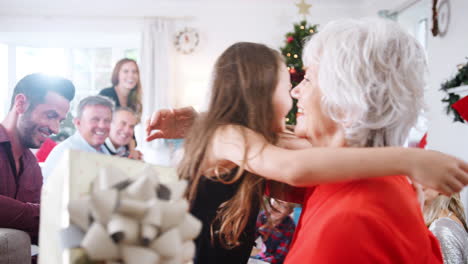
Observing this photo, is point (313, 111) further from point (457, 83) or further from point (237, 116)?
point (457, 83)

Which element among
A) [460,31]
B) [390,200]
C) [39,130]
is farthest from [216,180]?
[460,31]

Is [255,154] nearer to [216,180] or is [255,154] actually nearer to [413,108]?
[216,180]

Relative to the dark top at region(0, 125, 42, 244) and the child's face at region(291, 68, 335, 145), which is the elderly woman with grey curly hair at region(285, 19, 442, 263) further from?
the dark top at region(0, 125, 42, 244)

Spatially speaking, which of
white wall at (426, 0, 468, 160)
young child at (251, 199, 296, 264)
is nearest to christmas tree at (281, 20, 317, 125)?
white wall at (426, 0, 468, 160)

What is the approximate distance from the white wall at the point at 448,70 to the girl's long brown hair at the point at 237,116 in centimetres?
272

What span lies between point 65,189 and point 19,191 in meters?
1.54

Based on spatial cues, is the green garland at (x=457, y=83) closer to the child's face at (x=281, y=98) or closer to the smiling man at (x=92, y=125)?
the child's face at (x=281, y=98)

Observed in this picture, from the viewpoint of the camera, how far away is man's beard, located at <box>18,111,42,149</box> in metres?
1.80

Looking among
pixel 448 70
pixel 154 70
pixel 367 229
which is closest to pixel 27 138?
pixel 367 229

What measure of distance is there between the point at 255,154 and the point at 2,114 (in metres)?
6.12

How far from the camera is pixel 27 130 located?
5.96 ft

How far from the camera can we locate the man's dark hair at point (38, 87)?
6.12 feet

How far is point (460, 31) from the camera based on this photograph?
11.7ft

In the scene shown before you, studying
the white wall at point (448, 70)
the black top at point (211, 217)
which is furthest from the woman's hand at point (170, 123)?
the white wall at point (448, 70)
